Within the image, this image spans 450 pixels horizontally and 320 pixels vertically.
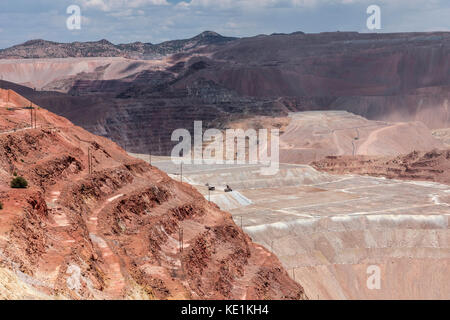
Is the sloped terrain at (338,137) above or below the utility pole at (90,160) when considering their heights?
below

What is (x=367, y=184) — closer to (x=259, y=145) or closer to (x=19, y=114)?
(x=259, y=145)

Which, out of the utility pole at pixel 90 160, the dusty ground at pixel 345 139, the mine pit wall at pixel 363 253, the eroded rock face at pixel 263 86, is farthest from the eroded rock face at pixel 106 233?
the eroded rock face at pixel 263 86

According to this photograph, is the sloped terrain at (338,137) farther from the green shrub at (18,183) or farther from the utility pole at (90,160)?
the green shrub at (18,183)

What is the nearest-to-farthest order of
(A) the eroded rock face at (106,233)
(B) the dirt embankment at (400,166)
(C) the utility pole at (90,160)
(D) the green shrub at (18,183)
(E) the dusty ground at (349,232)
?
(A) the eroded rock face at (106,233) → (D) the green shrub at (18,183) → (C) the utility pole at (90,160) → (E) the dusty ground at (349,232) → (B) the dirt embankment at (400,166)

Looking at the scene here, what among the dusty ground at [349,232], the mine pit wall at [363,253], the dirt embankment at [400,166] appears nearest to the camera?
the mine pit wall at [363,253]

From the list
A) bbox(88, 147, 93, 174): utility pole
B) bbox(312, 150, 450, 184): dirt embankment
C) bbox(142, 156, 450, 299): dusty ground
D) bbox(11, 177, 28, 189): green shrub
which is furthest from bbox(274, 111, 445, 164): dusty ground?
bbox(11, 177, 28, 189): green shrub

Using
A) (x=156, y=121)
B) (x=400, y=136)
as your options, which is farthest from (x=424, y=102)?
(x=156, y=121)
